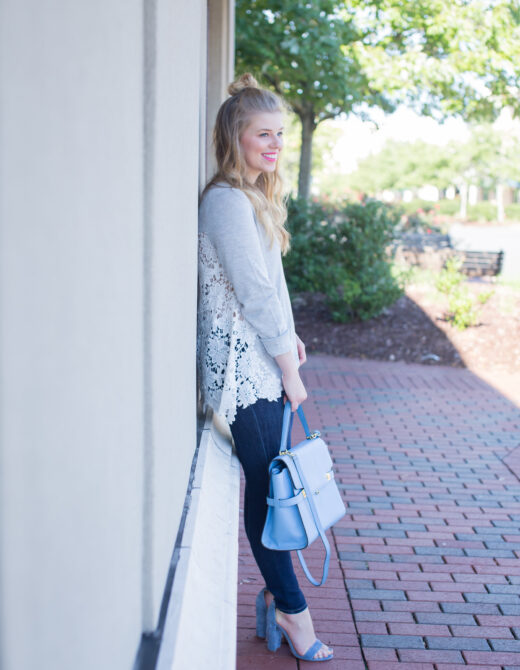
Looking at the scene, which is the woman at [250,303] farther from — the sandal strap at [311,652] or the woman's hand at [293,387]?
the sandal strap at [311,652]

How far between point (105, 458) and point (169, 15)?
3.19ft

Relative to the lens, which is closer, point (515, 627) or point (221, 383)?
point (221, 383)

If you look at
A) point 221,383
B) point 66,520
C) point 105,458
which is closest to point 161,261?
point 105,458

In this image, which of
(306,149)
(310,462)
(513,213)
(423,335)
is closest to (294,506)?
(310,462)

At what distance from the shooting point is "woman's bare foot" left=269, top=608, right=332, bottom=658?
8.23 ft

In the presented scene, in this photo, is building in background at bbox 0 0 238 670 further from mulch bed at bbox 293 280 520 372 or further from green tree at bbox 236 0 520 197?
green tree at bbox 236 0 520 197

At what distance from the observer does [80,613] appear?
91cm

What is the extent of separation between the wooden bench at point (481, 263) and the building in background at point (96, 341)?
1270cm

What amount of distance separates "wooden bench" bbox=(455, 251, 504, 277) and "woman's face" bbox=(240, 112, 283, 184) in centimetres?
1194

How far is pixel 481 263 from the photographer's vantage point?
13.8 m

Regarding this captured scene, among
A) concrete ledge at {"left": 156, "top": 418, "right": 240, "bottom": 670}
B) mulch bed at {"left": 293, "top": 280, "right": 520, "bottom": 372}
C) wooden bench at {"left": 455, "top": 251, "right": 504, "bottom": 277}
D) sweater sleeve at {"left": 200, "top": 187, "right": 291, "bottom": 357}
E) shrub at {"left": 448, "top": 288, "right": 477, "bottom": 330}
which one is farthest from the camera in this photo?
wooden bench at {"left": 455, "top": 251, "right": 504, "bottom": 277}

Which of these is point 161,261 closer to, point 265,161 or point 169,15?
point 169,15

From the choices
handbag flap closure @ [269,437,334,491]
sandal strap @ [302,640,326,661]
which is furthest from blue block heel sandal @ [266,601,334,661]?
handbag flap closure @ [269,437,334,491]

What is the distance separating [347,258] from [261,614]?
262 inches
